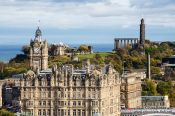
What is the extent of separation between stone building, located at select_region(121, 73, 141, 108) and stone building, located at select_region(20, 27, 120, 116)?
18.0m

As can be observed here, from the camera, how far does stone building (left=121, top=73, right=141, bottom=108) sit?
428 feet

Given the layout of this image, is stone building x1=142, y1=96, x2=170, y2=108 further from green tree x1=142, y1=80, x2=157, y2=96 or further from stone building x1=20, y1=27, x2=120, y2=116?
stone building x1=20, y1=27, x2=120, y2=116

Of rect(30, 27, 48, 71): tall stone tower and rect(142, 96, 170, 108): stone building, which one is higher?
rect(30, 27, 48, 71): tall stone tower

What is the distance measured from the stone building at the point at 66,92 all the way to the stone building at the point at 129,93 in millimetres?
18014

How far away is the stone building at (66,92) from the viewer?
109750 mm

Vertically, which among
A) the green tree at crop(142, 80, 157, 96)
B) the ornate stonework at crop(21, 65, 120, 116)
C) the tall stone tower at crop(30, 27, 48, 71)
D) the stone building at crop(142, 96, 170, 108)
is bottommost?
the stone building at crop(142, 96, 170, 108)

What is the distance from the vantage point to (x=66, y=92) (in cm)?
11062

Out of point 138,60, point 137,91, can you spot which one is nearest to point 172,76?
point 138,60

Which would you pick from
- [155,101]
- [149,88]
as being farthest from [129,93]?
[149,88]

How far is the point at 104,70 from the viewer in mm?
114750

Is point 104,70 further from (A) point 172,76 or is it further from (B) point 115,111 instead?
(A) point 172,76

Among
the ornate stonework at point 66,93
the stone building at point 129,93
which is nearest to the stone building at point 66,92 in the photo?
the ornate stonework at point 66,93

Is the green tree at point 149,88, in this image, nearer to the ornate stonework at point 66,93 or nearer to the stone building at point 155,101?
the stone building at point 155,101

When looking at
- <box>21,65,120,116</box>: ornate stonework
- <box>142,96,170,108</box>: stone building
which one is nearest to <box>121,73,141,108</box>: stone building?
<box>142,96,170,108</box>: stone building
